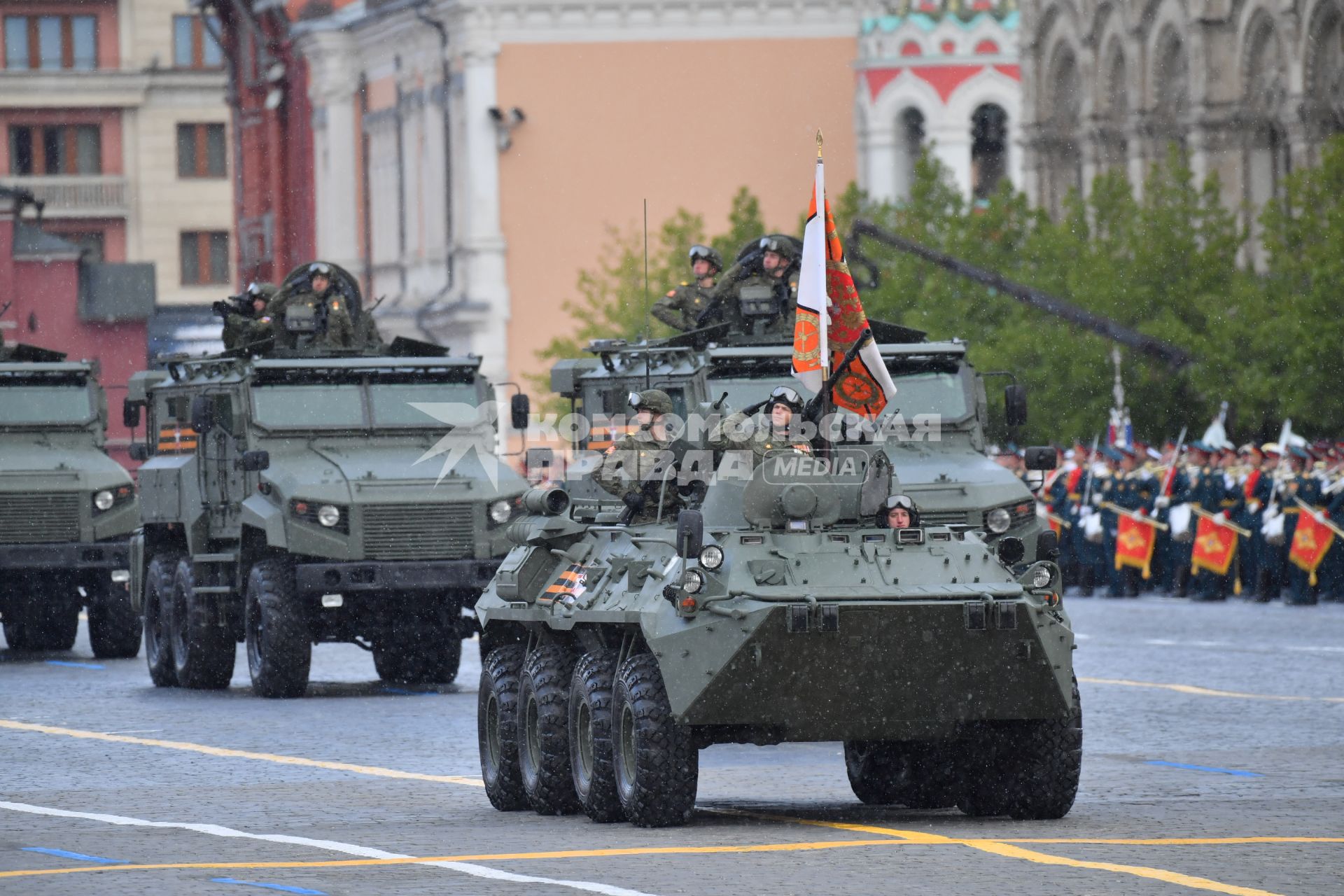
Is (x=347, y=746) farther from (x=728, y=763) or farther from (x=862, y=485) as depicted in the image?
(x=862, y=485)

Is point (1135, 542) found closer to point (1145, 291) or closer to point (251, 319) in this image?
point (1145, 291)

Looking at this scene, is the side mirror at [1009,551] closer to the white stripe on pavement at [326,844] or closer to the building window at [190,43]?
the white stripe on pavement at [326,844]

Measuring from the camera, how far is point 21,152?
9556 cm

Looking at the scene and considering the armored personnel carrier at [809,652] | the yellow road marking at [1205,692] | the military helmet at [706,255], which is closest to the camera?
the armored personnel carrier at [809,652]

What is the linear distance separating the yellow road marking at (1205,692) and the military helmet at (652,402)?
6.88 metres

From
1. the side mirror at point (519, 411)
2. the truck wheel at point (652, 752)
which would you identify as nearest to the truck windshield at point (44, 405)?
the side mirror at point (519, 411)

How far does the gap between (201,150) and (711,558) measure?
83.5 metres

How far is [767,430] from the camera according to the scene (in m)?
16.0

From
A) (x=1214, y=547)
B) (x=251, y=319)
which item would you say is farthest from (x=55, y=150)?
(x=251, y=319)

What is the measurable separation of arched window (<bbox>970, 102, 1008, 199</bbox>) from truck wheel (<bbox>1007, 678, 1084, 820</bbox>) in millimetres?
56531

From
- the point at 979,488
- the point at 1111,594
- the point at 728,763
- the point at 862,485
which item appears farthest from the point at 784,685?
the point at 1111,594

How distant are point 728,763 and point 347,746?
2.47 m

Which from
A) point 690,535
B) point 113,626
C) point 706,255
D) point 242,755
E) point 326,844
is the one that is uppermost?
point 706,255

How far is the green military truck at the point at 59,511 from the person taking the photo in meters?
28.6
